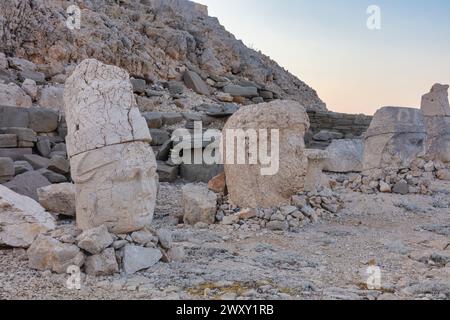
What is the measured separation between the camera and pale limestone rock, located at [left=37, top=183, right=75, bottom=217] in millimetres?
6152

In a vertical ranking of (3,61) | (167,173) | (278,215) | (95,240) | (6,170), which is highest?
(3,61)

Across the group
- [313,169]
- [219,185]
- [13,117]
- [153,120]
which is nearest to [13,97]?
[13,117]

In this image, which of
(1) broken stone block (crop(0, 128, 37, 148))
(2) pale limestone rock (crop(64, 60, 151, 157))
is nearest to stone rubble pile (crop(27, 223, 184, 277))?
(2) pale limestone rock (crop(64, 60, 151, 157))

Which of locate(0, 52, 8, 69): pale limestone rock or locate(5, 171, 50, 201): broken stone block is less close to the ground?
locate(0, 52, 8, 69): pale limestone rock

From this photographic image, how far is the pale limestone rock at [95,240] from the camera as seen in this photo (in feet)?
13.0

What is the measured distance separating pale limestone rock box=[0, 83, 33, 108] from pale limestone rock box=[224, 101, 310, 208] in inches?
243

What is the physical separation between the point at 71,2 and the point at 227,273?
15610mm

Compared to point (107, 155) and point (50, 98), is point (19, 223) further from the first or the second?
point (50, 98)

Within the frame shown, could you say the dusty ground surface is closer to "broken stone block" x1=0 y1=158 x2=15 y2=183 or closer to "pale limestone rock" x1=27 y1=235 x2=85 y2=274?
"pale limestone rock" x1=27 y1=235 x2=85 y2=274

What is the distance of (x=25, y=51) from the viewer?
45.3 feet

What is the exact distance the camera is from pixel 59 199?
6.18 meters

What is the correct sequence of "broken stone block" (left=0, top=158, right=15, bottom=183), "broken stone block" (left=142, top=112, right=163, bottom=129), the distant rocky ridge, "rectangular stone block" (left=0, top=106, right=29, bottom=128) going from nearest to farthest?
1. "broken stone block" (left=0, top=158, right=15, bottom=183)
2. "rectangular stone block" (left=0, top=106, right=29, bottom=128)
3. "broken stone block" (left=142, top=112, right=163, bottom=129)
4. the distant rocky ridge

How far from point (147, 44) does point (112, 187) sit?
15.0 meters

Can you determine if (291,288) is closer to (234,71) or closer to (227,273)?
(227,273)
